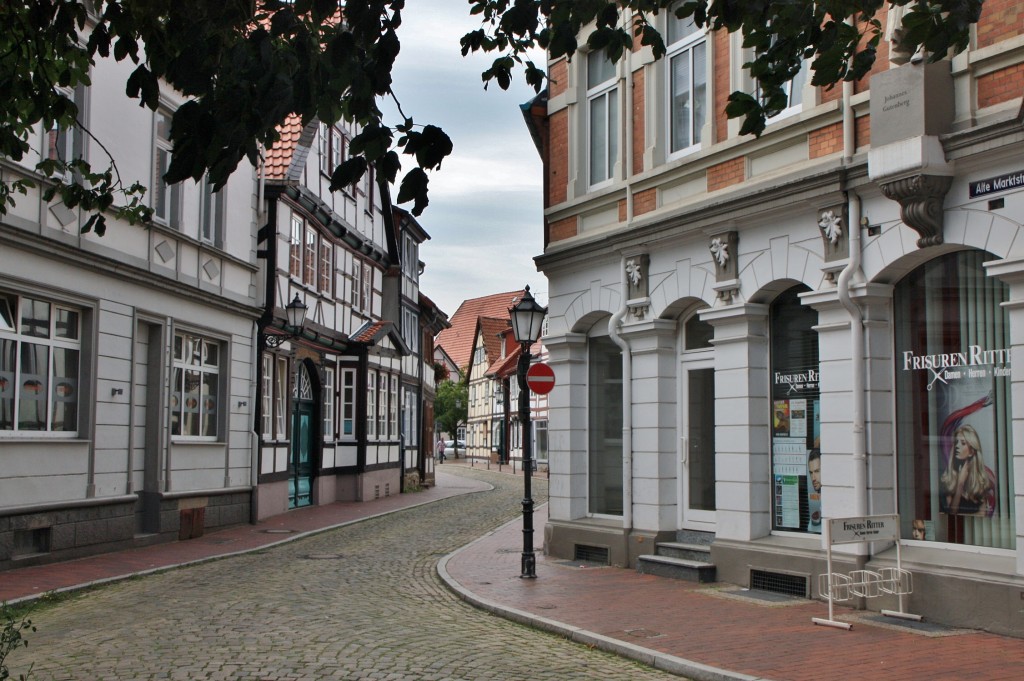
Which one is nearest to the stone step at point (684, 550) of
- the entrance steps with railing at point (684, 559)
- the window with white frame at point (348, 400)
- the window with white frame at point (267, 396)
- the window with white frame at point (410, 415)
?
the entrance steps with railing at point (684, 559)

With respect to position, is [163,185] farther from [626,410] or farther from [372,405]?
[372,405]

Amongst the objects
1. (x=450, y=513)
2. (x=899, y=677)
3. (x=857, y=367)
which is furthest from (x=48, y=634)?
(x=450, y=513)

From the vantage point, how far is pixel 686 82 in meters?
14.6

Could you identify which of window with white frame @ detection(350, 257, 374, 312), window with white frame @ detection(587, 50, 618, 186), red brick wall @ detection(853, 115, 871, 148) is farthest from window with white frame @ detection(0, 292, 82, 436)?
window with white frame @ detection(350, 257, 374, 312)

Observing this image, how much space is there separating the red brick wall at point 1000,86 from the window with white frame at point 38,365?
11988 millimetres

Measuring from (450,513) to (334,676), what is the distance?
61.8 ft

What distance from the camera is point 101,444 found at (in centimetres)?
1664

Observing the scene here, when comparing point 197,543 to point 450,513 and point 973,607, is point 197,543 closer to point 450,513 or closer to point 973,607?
point 450,513

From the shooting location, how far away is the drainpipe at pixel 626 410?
1499cm

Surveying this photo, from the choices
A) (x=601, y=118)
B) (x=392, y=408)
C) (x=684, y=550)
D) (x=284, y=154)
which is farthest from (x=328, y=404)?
(x=684, y=550)

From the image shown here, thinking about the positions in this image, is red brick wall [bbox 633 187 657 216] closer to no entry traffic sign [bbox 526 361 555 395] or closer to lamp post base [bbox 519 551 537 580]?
no entry traffic sign [bbox 526 361 555 395]

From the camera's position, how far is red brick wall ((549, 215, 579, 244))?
656 inches

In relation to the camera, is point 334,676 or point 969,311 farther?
point 969,311

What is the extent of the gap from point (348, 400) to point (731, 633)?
21.9m
